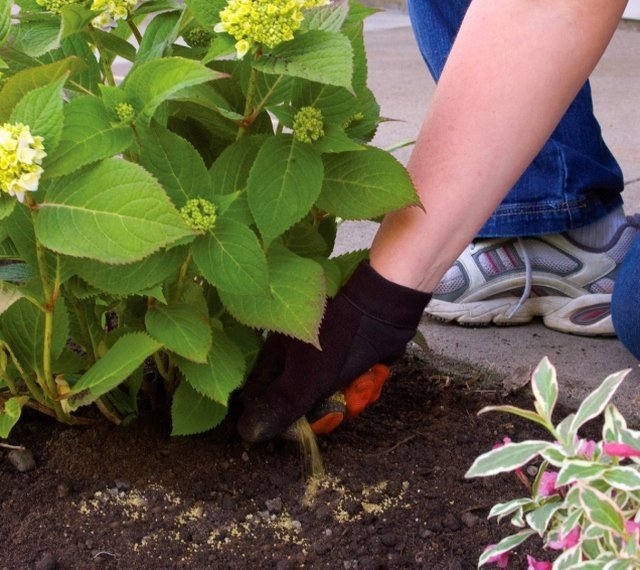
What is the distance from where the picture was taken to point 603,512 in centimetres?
90

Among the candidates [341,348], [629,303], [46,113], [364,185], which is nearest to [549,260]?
[629,303]

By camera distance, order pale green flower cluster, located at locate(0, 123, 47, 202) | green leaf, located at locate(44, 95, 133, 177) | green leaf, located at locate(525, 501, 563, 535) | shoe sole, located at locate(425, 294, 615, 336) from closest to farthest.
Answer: green leaf, located at locate(525, 501, 563, 535)
pale green flower cluster, located at locate(0, 123, 47, 202)
green leaf, located at locate(44, 95, 133, 177)
shoe sole, located at locate(425, 294, 615, 336)

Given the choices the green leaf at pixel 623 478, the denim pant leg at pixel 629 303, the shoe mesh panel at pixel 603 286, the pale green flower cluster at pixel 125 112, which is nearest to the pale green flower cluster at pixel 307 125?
the pale green flower cluster at pixel 125 112

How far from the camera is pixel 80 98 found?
134 centimetres

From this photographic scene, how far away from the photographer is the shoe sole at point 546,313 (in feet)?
7.73

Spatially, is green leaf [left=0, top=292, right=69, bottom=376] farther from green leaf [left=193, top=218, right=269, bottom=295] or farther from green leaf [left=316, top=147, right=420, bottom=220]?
green leaf [left=316, top=147, right=420, bottom=220]

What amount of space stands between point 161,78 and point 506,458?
657mm

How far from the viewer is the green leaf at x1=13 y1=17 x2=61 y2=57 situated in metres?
1.38

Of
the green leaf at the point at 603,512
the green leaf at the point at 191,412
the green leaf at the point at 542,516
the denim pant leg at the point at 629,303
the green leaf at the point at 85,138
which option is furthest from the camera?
the denim pant leg at the point at 629,303

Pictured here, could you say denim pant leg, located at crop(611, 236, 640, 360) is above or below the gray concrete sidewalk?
above

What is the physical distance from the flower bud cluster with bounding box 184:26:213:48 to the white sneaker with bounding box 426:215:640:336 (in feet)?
3.42

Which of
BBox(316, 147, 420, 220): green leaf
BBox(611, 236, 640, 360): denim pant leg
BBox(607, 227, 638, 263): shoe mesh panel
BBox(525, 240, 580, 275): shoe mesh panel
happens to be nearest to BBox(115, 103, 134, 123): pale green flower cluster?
BBox(316, 147, 420, 220): green leaf

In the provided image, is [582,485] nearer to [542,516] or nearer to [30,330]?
[542,516]

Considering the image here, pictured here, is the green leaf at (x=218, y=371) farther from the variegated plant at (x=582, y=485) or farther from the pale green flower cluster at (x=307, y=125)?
the variegated plant at (x=582, y=485)
